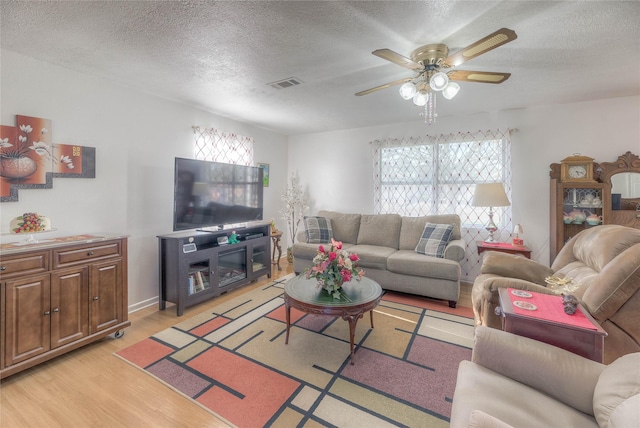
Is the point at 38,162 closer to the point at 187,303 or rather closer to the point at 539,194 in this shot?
the point at 187,303

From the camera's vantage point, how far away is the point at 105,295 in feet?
7.73

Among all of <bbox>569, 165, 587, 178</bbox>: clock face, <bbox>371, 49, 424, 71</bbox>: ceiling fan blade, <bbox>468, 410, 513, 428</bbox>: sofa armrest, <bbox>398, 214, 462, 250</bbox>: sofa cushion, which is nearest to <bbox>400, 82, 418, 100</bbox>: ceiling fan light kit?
<bbox>371, 49, 424, 71</bbox>: ceiling fan blade

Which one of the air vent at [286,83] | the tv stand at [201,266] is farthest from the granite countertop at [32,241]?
the air vent at [286,83]

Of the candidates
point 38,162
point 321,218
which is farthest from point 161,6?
point 321,218

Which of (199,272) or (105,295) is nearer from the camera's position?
(105,295)

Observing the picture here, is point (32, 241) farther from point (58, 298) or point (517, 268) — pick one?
point (517, 268)

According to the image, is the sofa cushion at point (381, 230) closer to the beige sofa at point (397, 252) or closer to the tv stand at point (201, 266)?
the beige sofa at point (397, 252)

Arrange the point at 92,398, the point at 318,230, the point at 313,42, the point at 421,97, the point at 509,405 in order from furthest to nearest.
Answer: the point at 318,230
the point at 421,97
the point at 313,42
the point at 92,398
the point at 509,405

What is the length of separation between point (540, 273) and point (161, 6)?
3.59m

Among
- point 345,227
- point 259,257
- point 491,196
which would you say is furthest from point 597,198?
point 259,257

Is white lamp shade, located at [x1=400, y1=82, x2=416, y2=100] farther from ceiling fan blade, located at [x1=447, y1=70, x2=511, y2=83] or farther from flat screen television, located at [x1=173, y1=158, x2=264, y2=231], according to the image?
flat screen television, located at [x1=173, y1=158, x2=264, y2=231]

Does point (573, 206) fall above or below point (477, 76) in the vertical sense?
below

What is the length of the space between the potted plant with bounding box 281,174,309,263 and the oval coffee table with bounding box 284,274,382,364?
8.98 ft

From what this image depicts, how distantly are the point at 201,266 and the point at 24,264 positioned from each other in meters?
1.46
